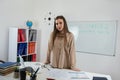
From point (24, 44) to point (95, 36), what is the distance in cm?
185

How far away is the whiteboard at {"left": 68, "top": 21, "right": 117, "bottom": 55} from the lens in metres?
3.34

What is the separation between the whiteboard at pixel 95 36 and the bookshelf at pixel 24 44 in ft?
3.72

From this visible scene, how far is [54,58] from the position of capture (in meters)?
2.04

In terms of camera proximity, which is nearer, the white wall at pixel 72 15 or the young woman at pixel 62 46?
the young woman at pixel 62 46

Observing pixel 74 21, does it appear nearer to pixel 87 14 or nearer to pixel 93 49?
pixel 87 14

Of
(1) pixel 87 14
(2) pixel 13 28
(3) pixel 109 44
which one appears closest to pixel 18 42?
(2) pixel 13 28

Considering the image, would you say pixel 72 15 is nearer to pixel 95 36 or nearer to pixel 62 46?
pixel 95 36

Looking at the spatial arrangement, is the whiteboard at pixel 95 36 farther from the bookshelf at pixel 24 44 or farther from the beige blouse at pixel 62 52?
the beige blouse at pixel 62 52

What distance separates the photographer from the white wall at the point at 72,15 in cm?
334

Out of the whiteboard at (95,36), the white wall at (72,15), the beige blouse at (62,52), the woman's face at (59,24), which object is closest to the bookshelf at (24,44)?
the white wall at (72,15)

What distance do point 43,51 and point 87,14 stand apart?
5.69ft

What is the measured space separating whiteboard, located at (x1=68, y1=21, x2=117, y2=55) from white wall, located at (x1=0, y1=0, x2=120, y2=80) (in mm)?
109

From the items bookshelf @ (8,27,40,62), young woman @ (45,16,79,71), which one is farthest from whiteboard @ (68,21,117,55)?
young woman @ (45,16,79,71)

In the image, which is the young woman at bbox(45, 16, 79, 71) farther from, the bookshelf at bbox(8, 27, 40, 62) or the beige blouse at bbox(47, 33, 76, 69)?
the bookshelf at bbox(8, 27, 40, 62)
